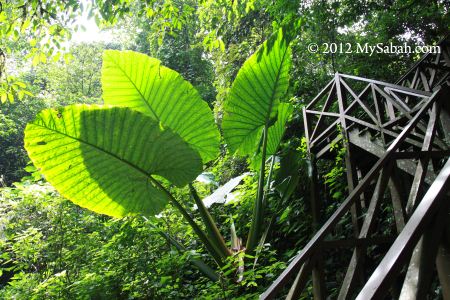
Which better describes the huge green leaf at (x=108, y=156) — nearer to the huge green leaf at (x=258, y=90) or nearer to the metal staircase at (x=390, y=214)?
the huge green leaf at (x=258, y=90)

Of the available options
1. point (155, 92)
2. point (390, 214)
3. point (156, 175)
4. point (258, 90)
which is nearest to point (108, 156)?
point (156, 175)

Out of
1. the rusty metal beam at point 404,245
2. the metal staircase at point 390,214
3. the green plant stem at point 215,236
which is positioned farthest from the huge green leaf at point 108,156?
the rusty metal beam at point 404,245

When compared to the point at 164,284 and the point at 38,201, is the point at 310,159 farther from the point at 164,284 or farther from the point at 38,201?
the point at 38,201

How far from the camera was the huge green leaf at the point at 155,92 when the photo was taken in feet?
9.96

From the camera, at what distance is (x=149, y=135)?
273 cm

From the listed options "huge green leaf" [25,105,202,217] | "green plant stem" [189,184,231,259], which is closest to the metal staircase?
"green plant stem" [189,184,231,259]

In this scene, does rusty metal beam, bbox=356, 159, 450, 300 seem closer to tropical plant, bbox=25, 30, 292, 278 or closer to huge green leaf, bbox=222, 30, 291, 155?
tropical plant, bbox=25, 30, 292, 278

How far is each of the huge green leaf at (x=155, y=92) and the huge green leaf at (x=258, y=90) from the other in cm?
36

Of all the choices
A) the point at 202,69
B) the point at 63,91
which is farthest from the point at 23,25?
the point at 63,91

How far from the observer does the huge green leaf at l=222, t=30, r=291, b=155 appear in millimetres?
3254

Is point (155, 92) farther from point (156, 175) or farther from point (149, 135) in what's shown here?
point (156, 175)

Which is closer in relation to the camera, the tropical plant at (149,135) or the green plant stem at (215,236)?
the tropical plant at (149,135)

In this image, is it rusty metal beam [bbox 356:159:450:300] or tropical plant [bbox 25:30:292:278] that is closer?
rusty metal beam [bbox 356:159:450:300]

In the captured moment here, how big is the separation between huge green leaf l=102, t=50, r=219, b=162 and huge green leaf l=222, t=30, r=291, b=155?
1.18 feet
